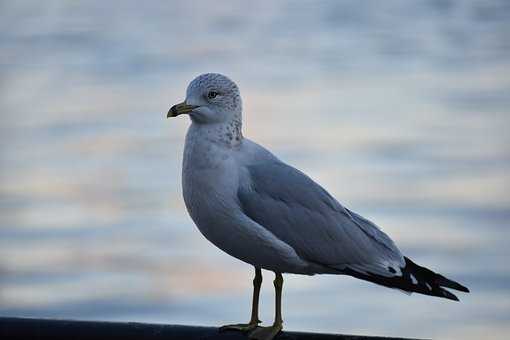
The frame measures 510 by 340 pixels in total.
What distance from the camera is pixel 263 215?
3080 millimetres

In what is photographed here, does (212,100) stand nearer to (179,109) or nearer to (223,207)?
(179,109)

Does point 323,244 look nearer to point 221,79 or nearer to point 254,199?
point 254,199

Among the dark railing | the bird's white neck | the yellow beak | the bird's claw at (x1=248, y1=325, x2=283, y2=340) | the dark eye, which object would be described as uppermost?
the dark eye

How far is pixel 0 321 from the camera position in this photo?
240cm

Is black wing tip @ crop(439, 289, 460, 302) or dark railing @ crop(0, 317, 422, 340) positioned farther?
black wing tip @ crop(439, 289, 460, 302)

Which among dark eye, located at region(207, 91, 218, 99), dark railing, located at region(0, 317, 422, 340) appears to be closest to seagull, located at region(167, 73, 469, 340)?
dark eye, located at region(207, 91, 218, 99)

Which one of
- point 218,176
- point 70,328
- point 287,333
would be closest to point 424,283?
point 287,333

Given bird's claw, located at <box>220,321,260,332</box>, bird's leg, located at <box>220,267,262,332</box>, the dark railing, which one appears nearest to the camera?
the dark railing

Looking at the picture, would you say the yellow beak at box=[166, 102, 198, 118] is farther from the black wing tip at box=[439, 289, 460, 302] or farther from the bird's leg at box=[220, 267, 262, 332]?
the black wing tip at box=[439, 289, 460, 302]

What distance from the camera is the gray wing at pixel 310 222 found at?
3090 millimetres

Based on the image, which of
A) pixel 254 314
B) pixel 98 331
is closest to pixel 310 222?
pixel 254 314

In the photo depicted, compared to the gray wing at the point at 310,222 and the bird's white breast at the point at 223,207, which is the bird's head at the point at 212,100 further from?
the gray wing at the point at 310,222

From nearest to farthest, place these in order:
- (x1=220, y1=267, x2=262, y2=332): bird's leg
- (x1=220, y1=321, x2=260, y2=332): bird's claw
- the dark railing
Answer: the dark railing
(x1=220, y1=321, x2=260, y2=332): bird's claw
(x1=220, y1=267, x2=262, y2=332): bird's leg

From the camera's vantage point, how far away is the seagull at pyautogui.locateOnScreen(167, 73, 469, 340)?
291cm
